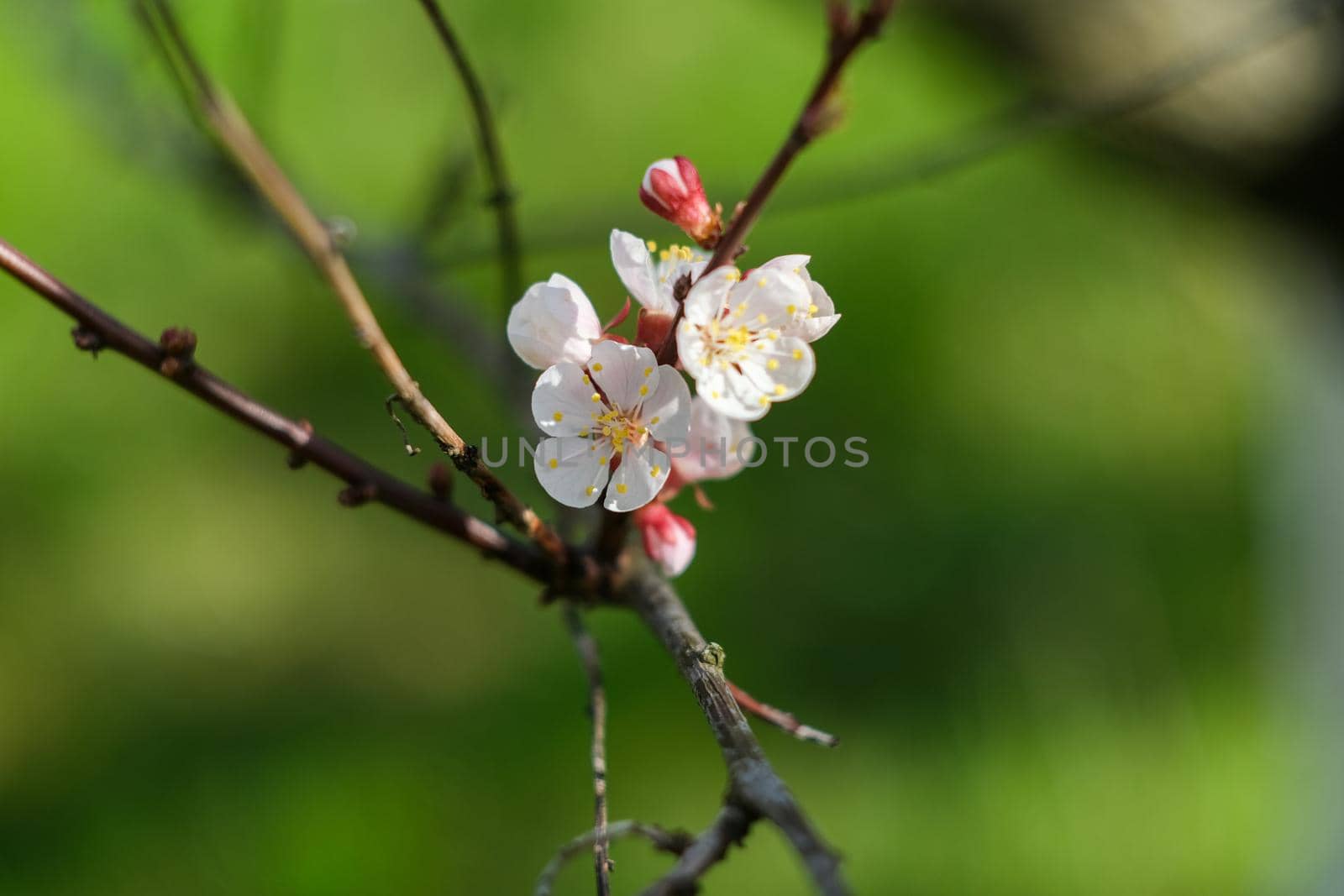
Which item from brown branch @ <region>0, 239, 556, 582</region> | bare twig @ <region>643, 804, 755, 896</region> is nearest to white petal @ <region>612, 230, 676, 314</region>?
brown branch @ <region>0, 239, 556, 582</region>

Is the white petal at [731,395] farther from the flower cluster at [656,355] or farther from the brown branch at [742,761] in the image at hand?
the brown branch at [742,761]

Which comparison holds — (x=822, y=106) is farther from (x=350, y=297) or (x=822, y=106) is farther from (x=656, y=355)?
(x=350, y=297)

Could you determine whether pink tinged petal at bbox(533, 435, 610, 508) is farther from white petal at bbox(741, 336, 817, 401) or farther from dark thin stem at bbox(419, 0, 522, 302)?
dark thin stem at bbox(419, 0, 522, 302)

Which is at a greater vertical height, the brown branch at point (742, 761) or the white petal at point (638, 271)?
the white petal at point (638, 271)

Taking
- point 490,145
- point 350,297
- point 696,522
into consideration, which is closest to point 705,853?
point 350,297

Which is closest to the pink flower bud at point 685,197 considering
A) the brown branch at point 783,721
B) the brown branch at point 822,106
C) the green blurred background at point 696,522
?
the brown branch at point 822,106

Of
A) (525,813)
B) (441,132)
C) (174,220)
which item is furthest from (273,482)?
(441,132)
